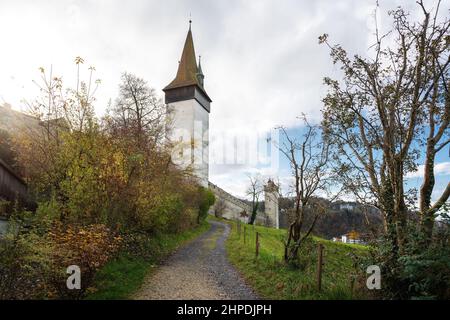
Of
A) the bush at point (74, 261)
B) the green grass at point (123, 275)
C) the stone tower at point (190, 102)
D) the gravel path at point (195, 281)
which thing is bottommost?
the gravel path at point (195, 281)

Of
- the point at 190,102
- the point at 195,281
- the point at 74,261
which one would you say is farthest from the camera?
the point at 190,102

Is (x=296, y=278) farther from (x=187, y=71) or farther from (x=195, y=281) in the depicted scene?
(x=187, y=71)

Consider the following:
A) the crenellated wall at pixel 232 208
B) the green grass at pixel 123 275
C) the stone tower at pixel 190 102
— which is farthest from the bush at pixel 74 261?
the crenellated wall at pixel 232 208

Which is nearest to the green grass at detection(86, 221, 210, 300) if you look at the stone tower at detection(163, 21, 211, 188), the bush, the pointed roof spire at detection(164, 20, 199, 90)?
the bush

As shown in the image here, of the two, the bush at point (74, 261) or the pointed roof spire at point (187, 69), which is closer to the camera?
the bush at point (74, 261)

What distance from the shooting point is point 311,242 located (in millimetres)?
9109

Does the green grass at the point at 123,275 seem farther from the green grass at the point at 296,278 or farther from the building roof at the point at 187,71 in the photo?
the building roof at the point at 187,71

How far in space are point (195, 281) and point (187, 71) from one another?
123 feet

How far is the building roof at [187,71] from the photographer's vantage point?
39.9m

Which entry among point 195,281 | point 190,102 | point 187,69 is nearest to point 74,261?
point 195,281

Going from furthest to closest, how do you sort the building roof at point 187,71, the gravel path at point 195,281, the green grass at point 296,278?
the building roof at point 187,71
the gravel path at point 195,281
the green grass at point 296,278

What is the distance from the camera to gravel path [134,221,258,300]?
6.68 metres

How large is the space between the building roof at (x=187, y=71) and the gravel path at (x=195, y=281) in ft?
106

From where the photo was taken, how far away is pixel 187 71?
40969 millimetres
